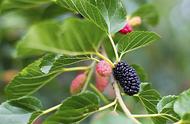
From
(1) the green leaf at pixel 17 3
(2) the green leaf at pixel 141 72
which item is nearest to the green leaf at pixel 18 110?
(2) the green leaf at pixel 141 72

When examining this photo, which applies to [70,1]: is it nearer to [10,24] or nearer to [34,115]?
[34,115]

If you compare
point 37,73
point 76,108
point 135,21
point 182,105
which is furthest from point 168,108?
point 135,21

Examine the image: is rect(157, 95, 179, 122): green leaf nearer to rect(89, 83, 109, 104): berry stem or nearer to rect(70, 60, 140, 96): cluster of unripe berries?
rect(70, 60, 140, 96): cluster of unripe berries

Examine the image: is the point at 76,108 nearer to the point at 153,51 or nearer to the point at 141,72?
the point at 141,72

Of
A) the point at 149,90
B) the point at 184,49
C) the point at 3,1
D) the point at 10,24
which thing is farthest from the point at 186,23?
the point at 149,90

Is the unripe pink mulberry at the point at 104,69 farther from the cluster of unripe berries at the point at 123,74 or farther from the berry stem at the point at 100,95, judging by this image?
the berry stem at the point at 100,95

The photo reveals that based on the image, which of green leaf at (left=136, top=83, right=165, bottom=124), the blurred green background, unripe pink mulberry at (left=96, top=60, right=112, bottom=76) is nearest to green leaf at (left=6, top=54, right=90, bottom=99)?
unripe pink mulberry at (left=96, top=60, right=112, bottom=76)
